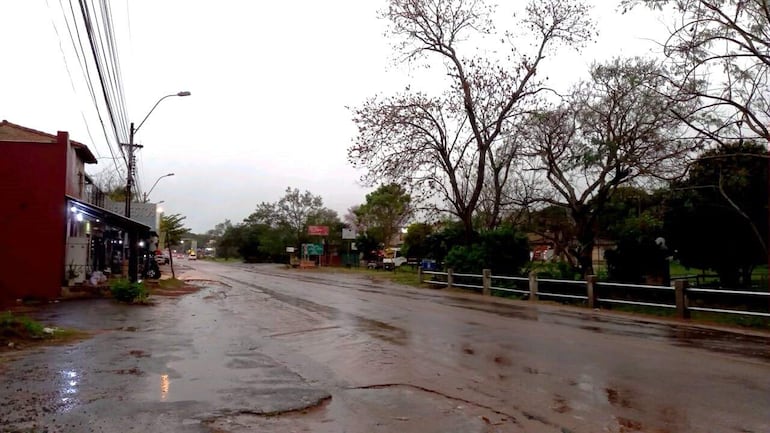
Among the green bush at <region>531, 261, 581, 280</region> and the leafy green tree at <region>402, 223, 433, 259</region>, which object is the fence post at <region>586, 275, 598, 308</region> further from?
the leafy green tree at <region>402, 223, 433, 259</region>

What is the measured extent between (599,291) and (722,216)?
8153 millimetres

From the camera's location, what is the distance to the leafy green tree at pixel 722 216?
24328 mm

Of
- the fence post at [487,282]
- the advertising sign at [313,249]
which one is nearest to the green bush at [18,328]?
the fence post at [487,282]

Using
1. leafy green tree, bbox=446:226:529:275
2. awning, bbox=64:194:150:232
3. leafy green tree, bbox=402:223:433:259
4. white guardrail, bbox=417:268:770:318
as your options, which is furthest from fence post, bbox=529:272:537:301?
leafy green tree, bbox=402:223:433:259

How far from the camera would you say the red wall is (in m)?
20.8

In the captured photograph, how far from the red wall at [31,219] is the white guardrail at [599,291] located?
1701 cm

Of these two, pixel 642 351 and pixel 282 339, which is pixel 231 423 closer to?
pixel 282 339

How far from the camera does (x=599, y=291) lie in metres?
21.9

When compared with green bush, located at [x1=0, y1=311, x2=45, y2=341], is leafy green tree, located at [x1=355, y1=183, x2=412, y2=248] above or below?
above

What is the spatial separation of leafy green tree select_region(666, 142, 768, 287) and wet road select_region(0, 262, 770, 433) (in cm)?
1082

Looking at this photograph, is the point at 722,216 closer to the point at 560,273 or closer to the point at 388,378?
the point at 560,273

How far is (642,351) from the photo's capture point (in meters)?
11.4

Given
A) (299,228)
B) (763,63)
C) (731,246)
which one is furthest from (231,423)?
(299,228)

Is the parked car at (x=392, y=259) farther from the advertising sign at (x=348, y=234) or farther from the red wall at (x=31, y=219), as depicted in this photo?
the red wall at (x=31, y=219)
